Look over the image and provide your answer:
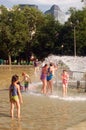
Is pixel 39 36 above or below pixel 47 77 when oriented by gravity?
above

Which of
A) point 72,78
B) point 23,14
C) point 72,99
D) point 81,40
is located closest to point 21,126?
point 72,99

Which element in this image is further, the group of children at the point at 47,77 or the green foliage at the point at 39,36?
the green foliage at the point at 39,36

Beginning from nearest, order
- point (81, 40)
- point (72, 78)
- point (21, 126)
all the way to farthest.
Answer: point (21, 126), point (72, 78), point (81, 40)

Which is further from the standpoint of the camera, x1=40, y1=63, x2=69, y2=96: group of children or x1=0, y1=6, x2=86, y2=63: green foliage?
x1=0, y1=6, x2=86, y2=63: green foliage

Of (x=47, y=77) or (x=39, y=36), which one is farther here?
(x=39, y=36)

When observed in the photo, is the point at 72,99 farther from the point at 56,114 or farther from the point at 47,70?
the point at 56,114

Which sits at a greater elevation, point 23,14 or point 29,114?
point 23,14

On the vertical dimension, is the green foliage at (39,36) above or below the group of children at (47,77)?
above

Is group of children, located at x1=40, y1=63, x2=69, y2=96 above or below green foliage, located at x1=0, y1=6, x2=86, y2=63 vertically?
below

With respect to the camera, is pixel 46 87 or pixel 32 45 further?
pixel 32 45

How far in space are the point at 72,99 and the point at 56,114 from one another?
5.25 metres

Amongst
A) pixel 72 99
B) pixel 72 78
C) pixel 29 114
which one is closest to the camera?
pixel 29 114

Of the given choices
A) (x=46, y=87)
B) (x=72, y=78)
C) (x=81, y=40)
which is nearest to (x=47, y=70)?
(x=46, y=87)

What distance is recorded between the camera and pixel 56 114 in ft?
52.3
